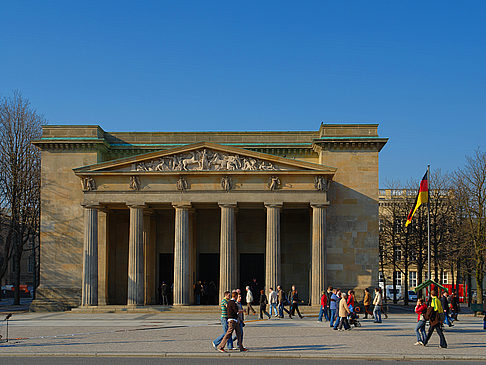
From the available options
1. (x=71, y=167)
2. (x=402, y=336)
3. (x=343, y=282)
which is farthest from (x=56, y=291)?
(x=402, y=336)

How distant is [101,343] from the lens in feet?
84.7

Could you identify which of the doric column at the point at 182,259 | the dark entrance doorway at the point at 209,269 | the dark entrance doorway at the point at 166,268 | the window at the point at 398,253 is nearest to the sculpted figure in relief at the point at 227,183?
the doric column at the point at 182,259

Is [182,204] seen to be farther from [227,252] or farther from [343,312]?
[343,312]

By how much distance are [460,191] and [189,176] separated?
26.8m

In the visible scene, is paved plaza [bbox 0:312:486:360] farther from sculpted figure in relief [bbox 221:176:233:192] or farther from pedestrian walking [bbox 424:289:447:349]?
sculpted figure in relief [bbox 221:176:233:192]

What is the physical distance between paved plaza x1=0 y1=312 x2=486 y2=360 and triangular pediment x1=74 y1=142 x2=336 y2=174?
12.8m

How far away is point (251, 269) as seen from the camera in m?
55.7

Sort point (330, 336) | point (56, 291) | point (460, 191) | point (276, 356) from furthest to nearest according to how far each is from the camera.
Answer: point (460, 191)
point (56, 291)
point (330, 336)
point (276, 356)

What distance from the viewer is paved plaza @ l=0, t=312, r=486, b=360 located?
74.3 feet

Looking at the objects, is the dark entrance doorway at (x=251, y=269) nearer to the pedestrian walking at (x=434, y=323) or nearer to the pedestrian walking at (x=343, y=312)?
the pedestrian walking at (x=343, y=312)

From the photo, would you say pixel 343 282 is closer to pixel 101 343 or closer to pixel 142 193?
pixel 142 193

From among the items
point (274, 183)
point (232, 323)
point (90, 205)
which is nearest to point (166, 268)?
point (90, 205)

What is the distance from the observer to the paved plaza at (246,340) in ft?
74.3

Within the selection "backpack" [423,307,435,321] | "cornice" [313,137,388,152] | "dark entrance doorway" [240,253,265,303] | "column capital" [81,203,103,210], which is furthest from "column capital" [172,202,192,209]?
"backpack" [423,307,435,321]
